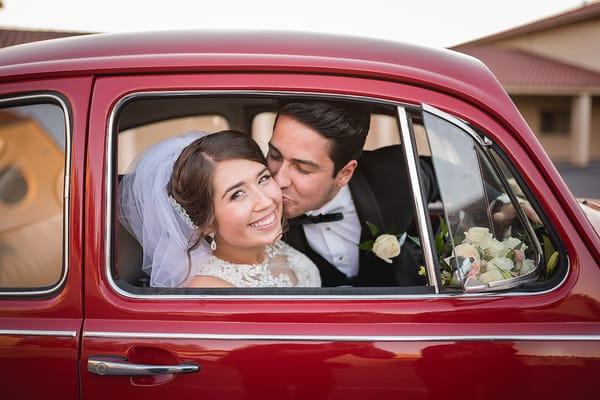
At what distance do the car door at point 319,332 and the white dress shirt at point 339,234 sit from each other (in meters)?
0.89

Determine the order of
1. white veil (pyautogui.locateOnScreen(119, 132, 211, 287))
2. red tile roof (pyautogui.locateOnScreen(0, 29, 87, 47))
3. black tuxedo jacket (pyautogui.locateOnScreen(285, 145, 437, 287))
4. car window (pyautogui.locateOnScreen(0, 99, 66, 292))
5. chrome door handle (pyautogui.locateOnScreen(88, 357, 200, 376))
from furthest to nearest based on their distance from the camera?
1. red tile roof (pyautogui.locateOnScreen(0, 29, 87, 47))
2. black tuxedo jacket (pyautogui.locateOnScreen(285, 145, 437, 287))
3. white veil (pyautogui.locateOnScreen(119, 132, 211, 287))
4. car window (pyautogui.locateOnScreen(0, 99, 66, 292))
5. chrome door handle (pyautogui.locateOnScreen(88, 357, 200, 376))

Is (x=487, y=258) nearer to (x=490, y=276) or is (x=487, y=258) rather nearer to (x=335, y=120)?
(x=490, y=276)

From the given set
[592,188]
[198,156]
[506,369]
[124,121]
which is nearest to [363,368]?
[506,369]


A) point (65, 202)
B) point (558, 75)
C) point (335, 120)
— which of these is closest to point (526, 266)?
point (335, 120)

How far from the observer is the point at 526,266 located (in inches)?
65.1

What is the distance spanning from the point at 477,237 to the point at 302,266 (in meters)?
0.93

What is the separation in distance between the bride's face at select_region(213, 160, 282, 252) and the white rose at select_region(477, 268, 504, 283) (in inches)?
31.7

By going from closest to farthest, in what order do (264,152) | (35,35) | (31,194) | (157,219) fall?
1. (157,219)
2. (264,152)
3. (31,194)
4. (35,35)

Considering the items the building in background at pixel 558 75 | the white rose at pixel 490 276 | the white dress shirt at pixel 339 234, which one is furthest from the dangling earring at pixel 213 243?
the building in background at pixel 558 75

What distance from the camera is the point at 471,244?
165 centimetres

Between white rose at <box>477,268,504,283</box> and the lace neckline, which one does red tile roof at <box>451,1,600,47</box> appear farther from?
white rose at <box>477,268,504,283</box>

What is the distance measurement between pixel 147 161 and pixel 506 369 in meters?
1.44

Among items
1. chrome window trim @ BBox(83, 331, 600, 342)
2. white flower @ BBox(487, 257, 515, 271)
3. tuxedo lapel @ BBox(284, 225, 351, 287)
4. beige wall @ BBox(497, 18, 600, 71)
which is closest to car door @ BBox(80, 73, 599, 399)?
chrome window trim @ BBox(83, 331, 600, 342)

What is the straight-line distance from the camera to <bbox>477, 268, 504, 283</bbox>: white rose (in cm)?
159
